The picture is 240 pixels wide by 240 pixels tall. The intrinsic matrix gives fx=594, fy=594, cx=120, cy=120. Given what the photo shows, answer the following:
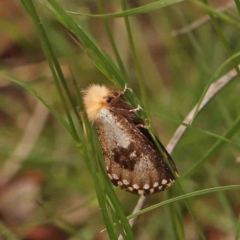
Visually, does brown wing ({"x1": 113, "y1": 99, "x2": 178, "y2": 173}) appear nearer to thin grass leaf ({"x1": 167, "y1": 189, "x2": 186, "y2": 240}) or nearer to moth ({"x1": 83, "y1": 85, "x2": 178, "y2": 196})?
moth ({"x1": 83, "y1": 85, "x2": 178, "y2": 196})

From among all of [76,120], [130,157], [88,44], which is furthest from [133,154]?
[76,120]

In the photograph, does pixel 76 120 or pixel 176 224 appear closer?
pixel 176 224


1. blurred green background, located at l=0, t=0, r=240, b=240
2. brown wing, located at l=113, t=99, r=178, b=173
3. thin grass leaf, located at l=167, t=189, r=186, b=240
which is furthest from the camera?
blurred green background, located at l=0, t=0, r=240, b=240

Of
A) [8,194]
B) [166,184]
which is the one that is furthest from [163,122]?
[166,184]

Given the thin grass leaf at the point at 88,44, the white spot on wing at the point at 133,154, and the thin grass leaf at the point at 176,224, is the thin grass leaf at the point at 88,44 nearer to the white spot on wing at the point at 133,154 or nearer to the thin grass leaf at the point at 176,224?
the white spot on wing at the point at 133,154

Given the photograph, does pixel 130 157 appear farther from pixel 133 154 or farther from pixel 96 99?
pixel 96 99

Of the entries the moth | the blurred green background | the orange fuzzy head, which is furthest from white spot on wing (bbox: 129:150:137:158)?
the blurred green background
